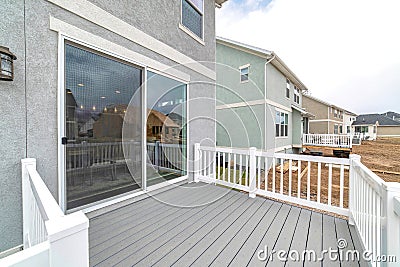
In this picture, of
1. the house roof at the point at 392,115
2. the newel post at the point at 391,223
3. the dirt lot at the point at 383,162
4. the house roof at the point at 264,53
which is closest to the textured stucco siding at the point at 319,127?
the dirt lot at the point at 383,162

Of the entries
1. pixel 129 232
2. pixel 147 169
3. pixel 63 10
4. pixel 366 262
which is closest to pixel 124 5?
pixel 63 10

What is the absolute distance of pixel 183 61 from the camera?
13.6ft

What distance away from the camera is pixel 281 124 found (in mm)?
Answer: 10883

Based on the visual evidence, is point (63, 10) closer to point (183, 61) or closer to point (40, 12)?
point (40, 12)

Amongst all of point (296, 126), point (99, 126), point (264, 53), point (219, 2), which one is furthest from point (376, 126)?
point (99, 126)

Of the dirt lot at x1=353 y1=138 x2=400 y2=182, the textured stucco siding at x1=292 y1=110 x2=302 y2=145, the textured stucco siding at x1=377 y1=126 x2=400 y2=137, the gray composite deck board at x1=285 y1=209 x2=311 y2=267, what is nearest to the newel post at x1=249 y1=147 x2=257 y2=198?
the gray composite deck board at x1=285 y1=209 x2=311 y2=267

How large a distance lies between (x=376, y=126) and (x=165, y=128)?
147 ft

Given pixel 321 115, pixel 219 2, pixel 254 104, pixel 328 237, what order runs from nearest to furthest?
pixel 328 237, pixel 219 2, pixel 254 104, pixel 321 115

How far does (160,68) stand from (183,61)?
32.4 inches

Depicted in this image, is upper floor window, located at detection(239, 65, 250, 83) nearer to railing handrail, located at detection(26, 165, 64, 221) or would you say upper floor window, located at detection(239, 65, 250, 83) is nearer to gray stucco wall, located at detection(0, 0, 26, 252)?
gray stucco wall, located at detection(0, 0, 26, 252)

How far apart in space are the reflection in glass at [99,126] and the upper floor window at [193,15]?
7.04 ft

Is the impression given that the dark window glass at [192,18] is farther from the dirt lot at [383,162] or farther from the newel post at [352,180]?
the dirt lot at [383,162]

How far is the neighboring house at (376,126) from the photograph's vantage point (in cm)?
3297

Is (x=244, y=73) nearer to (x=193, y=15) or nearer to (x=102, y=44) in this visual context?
(x=193, y=15)
